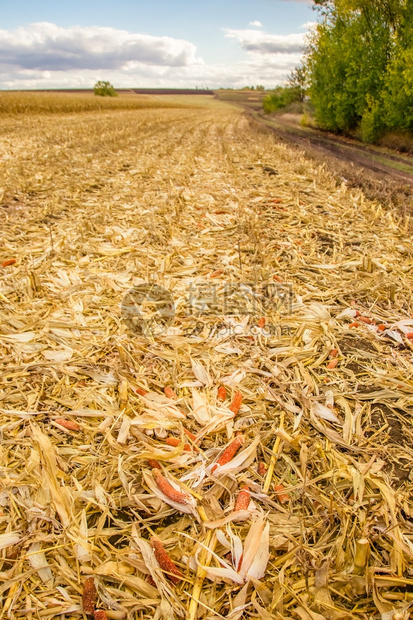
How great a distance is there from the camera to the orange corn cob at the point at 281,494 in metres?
1.81

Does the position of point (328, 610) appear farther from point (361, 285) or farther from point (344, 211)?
point (344, 211)

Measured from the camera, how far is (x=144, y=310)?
3.29 m

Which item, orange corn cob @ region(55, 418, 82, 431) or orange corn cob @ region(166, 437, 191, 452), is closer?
orange corn cob @ region(166, 437, 191, 452)

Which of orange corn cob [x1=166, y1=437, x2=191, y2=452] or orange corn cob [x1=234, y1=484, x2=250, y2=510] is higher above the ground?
orange corn cob [x1=166, y1=437, x2=191, y2=452]

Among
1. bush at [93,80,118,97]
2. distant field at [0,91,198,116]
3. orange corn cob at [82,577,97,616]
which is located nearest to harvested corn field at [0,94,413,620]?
orange corn cob at [82,577,97,616]

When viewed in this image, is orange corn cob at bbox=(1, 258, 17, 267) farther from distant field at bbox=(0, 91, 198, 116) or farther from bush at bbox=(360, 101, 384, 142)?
distant field at bbox=(0, 91, 198, 116)

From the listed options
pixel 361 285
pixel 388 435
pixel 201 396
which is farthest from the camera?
pixel 361 285

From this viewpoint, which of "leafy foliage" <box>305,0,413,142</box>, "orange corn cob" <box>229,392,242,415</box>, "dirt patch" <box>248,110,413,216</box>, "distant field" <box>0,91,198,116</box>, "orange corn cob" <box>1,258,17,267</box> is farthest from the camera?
"distant field" <box>0,91,198,116</box>

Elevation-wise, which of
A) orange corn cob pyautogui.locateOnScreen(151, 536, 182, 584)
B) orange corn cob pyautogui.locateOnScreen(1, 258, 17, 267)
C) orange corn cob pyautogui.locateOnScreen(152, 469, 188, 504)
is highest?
orange corn cob pyautogui.locateOnScreen(1, 258, 17, 267)

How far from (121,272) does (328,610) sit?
10.6 ft

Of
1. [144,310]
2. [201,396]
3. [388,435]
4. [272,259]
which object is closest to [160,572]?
[201,396]

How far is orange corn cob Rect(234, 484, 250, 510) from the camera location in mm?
1744

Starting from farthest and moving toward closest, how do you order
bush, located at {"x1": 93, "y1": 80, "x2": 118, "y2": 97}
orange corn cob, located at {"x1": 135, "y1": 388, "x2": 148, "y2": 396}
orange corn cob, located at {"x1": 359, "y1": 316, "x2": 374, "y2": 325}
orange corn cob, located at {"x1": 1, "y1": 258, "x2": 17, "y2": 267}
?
bush, located at {"x1": 93, "y1": 80, "x2": 118, "y2": 97} → orange corn cob, located at {"x1": 1, "y1": 258, "x2": 17, "y2": 267} → orange corn cob, located at {"x1": 359, "y1": 316, "x2": 374, "y2": 325} → orange corn cob, located at {"x1": 135, "y1": 388, "x2": 148, "y2": 396}

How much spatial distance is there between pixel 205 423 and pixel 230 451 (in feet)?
0.82
